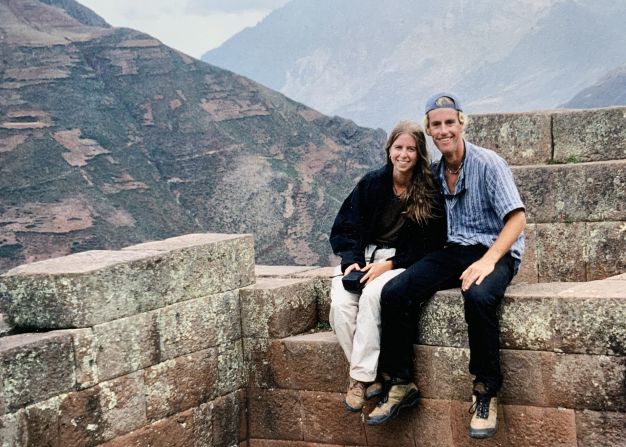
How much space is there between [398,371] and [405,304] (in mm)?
439

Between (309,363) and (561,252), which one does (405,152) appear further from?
(561,252)

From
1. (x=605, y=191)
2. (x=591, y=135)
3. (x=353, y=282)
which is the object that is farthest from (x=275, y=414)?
(x=591, y=135)

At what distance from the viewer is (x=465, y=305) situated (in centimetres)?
510

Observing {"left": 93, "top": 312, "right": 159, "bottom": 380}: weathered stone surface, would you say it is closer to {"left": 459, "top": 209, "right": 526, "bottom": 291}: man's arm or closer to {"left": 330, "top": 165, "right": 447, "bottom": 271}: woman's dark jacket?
{"left": 330, "top": 165, "right": 447, "bottom": 271}: woman's dark jacket

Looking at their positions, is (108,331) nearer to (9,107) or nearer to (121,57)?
(9,107)

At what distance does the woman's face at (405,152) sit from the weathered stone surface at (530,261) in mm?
2324

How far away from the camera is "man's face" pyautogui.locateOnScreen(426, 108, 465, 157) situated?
5.32m

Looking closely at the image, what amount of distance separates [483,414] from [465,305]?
2.07 ft

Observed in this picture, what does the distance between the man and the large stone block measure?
4.47ft

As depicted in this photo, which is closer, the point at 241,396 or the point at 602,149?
the point at 241,396

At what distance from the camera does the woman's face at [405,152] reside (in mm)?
5531

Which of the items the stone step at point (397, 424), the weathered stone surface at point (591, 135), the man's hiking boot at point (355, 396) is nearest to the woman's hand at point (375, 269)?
the man's hiking boot at point (355, 396)

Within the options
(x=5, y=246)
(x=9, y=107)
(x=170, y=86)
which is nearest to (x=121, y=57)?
(x=170, y=86)

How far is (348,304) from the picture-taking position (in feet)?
18.5
